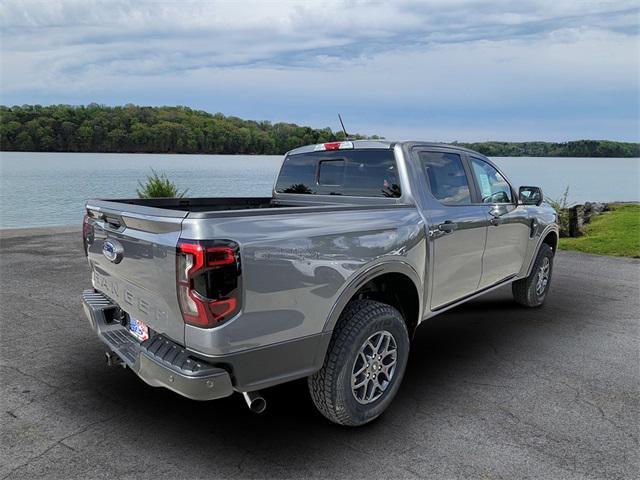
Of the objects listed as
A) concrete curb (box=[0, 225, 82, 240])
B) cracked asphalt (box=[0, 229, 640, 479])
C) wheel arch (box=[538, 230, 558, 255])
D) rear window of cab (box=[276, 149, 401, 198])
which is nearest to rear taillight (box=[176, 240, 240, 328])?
cracked asphalt (box=[0, 229, 640, 479])

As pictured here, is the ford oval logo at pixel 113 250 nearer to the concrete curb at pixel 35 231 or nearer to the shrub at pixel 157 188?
the concrete curb at pixel 35 231

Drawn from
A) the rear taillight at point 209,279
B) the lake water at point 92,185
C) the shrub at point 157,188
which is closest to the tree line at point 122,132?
the lake water at point 92,185

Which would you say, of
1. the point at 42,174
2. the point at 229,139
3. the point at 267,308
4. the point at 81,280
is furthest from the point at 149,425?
the point at 42,174

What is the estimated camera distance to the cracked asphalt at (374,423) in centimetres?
278

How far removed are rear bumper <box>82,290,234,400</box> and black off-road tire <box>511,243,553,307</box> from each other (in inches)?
177

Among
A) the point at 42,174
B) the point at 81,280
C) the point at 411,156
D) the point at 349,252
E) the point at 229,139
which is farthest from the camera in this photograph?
the point at 42,174

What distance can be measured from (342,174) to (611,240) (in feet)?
31.2

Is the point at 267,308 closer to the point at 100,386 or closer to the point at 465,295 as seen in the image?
the point at 100,386

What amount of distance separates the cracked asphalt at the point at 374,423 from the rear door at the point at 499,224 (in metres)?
0.73

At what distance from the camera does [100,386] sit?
149 inches

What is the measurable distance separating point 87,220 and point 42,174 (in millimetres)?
38414

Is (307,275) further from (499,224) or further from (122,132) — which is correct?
(122,132)

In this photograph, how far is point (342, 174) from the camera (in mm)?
4324

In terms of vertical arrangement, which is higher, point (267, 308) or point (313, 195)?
point (313, 195)
